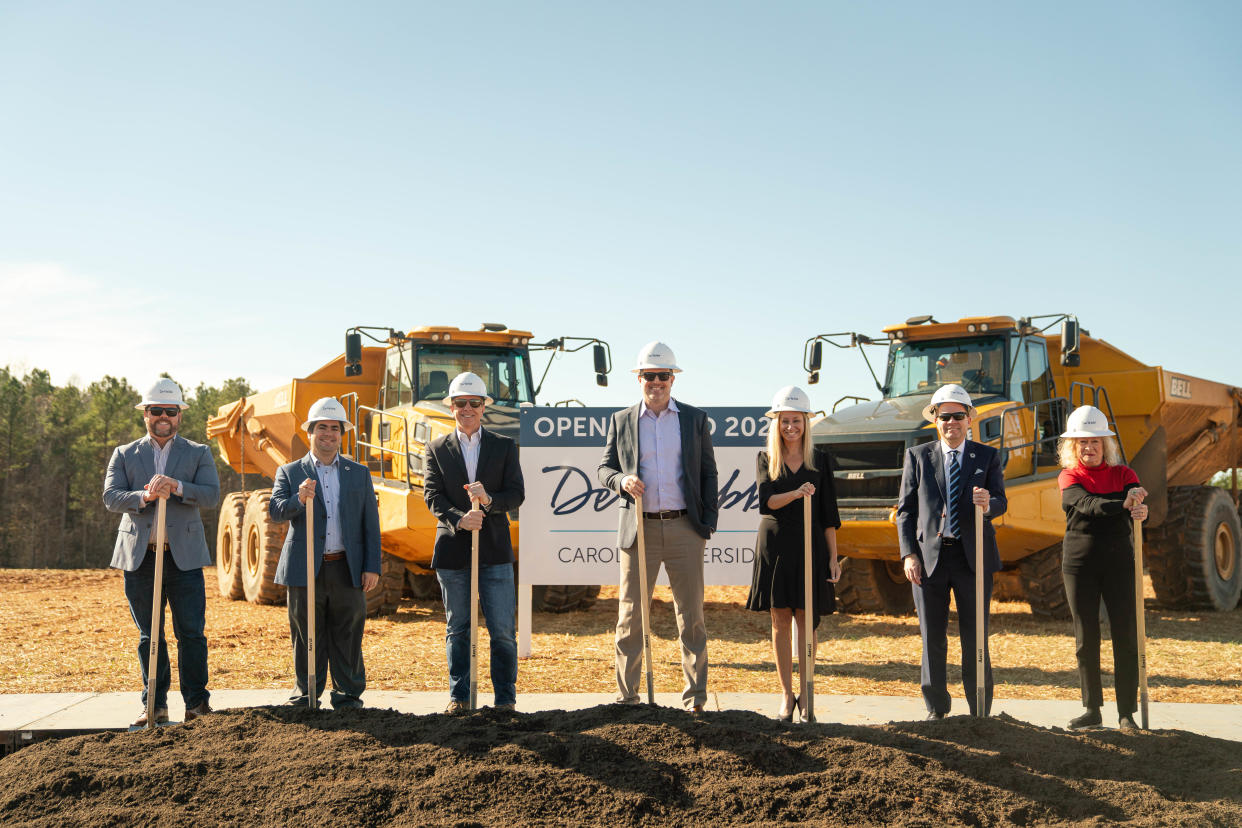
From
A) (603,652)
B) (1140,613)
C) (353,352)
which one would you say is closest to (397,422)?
(353,352)

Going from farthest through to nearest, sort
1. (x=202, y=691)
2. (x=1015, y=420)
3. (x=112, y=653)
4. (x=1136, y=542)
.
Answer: (x=1015, y=420) → (x=112, y=653) → (x=202, y=691) → (x=1136, y=542)

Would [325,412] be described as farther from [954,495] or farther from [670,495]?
[954,495]

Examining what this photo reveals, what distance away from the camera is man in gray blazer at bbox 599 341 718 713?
606 cm

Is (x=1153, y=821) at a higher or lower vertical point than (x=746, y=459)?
lower

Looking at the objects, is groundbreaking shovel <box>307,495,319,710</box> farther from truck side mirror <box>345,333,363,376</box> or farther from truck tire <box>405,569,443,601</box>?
truck tire <box>405,569,443,601</box>

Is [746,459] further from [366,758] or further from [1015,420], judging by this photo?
[366,758]

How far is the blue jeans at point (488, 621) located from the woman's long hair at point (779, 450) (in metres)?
→ 1.64

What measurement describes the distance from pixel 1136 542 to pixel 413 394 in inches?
328

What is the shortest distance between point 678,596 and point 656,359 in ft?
4.46

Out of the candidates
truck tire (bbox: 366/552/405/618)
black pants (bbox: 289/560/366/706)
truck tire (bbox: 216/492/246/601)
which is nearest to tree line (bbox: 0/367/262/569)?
truck tire (bbox: 216/492/246/601)

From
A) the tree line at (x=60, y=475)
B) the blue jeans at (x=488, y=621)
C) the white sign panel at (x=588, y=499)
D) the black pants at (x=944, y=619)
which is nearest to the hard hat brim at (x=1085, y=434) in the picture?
the black pants at (x=944, y=619)

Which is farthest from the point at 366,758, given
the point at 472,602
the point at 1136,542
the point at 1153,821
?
the point at 1136,542

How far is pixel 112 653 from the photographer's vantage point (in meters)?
9.61

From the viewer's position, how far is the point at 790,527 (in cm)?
613
